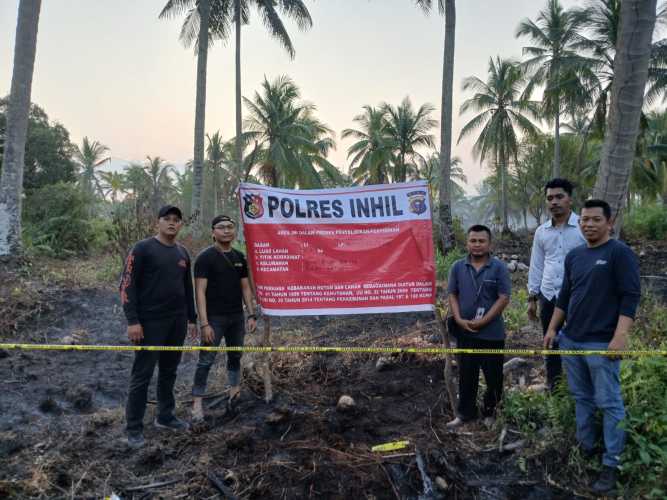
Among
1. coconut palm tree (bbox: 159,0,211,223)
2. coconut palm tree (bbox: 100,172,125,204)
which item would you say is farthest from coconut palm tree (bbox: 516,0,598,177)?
coconut palm tree (bbox: 100,172,125,204)

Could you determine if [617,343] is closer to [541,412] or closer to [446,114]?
[541,412]

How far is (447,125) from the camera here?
1457cm

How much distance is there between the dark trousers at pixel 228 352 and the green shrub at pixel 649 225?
23.6 metres

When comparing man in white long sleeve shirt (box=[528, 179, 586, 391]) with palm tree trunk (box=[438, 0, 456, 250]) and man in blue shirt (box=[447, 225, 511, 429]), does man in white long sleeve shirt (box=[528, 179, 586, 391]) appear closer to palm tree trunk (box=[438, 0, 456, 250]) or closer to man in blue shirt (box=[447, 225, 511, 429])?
man in blue shirt (box=[447, 225, 511, 429])

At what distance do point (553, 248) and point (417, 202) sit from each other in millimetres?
1226

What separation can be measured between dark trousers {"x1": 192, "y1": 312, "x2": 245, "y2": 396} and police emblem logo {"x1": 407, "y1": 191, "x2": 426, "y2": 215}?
189cm

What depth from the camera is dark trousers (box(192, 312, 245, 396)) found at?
4.08 metres

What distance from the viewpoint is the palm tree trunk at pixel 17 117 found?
31.6 feet

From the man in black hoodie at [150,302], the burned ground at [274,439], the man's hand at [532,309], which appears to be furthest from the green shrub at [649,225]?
the man in black hoodie at [150,302]

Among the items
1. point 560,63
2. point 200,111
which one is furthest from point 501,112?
point 200,111

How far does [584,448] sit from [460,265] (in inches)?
61.4

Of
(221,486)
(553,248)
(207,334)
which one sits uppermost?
(553,248)

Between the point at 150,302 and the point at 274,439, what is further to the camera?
the point at 150,302

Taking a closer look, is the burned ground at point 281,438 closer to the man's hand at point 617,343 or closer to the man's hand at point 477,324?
the man's hand at point 477,324
